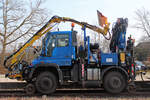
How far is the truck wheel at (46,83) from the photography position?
751cm

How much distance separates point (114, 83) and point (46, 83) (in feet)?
10.9

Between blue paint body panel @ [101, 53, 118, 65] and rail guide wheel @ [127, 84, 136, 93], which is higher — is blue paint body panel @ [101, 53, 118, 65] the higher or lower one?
the higher one

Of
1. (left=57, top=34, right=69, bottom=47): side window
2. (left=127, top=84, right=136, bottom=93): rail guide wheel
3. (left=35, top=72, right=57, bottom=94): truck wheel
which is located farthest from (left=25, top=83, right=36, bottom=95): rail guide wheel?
(left=127, top=84, right=136, bottom=93): rail guide wheel

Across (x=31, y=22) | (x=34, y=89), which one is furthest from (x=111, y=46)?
(x=31, y=22)

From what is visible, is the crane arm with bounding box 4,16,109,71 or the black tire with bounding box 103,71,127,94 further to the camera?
the crane arm with bounding box 4,16,109,71

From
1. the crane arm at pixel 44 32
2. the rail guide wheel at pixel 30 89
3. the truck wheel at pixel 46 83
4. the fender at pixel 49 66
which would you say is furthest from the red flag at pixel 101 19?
the rail guide wheel at pixel 30 89

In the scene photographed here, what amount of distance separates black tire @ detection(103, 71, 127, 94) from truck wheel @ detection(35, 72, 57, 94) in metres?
2.55

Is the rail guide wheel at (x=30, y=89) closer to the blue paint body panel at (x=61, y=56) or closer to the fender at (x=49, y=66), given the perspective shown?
the fender at (x=49, y=66)

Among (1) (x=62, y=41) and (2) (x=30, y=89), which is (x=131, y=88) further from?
(2) (x=30, y=89)

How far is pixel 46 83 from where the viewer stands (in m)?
7.52

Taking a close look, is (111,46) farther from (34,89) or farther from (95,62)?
(34,89)

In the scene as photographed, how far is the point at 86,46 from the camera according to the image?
7.96 m

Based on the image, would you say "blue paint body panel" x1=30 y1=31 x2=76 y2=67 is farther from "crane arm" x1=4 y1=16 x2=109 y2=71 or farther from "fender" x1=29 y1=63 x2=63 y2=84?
"crane arm" x1=4 y1=16 x2=109 y2=71

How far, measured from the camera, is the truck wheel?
7.51m
